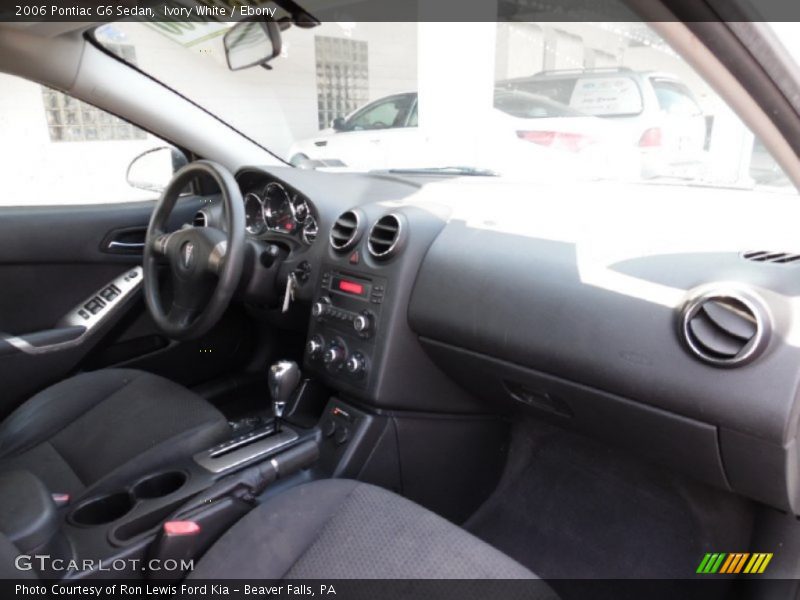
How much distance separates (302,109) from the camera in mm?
3254

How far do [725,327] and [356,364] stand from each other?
0.97m

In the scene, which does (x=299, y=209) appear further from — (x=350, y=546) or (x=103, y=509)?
(x=350, y=546)

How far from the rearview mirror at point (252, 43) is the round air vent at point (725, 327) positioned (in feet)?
5.08

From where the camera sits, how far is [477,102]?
3199 mm

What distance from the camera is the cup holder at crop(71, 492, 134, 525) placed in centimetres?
150

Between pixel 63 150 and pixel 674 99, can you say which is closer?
pixel 674 99

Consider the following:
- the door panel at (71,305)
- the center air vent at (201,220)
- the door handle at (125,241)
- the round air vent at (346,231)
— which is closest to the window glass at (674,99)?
the round air vent at (346,231)

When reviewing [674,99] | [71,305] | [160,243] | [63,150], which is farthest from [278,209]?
[674,99]

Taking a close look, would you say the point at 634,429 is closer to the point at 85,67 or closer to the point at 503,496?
the point at 503,496

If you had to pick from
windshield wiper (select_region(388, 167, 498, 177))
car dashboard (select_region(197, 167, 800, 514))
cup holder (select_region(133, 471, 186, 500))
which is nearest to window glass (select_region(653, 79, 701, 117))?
car dashboard (select_region(197, 167, 800, 514))

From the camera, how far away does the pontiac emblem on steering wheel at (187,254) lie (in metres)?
1.88

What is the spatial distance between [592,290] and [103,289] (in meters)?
1.90

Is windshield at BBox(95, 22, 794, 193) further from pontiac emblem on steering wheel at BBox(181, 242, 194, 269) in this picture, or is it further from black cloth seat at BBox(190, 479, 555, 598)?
black cloth seat at BBox(190, 479, 555, 598)

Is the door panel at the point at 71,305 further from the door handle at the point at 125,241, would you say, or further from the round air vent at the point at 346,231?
the round air vent at the point at 346,231
